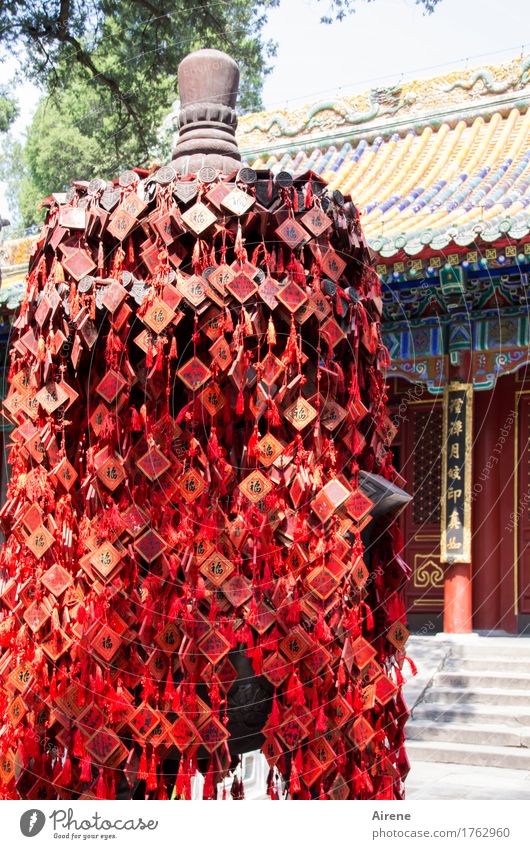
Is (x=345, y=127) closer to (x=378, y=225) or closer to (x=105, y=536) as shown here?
(x=378, y=225)

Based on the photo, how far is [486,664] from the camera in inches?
262

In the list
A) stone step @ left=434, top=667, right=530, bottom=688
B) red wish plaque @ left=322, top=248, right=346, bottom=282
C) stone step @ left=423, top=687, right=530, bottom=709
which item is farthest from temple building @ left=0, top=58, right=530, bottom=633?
red wish plaque @ left=322, top=248, right=346, bottom=282

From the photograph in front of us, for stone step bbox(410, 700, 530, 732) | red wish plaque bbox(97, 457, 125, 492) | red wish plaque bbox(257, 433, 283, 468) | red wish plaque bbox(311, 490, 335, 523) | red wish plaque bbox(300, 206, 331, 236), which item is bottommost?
stone step bbox(410, 700, 530, 732)

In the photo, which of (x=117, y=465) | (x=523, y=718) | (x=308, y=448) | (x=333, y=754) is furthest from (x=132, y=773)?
(x=523, y=718)

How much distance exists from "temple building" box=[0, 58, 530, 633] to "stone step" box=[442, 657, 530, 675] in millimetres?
558

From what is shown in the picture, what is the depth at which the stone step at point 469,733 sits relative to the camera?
18.6 ft

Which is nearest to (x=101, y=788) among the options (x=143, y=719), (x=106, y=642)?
(x=143, y=719)

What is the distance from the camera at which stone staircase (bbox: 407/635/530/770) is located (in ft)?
18.4

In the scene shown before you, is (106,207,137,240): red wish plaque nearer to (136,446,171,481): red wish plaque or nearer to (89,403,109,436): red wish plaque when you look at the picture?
(89,403,109,436): red wish plaque

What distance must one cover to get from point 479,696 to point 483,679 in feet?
0.72

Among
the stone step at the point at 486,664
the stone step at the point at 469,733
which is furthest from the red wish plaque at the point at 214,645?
the stone step at the point at 486,664

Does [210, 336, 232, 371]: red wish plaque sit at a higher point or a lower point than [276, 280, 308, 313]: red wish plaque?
→ lower

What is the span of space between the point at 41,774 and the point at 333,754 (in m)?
0.67

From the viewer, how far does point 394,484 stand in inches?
95.8
